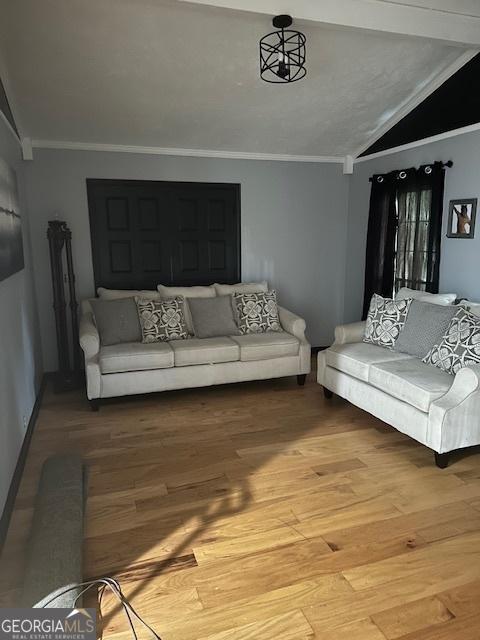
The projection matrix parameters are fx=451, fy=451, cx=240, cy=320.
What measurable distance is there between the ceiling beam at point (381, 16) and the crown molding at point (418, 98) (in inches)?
19.0

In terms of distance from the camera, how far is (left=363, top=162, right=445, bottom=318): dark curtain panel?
159 inches

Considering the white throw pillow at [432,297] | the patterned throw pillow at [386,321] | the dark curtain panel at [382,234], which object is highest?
the dark curtain panel at [382,234]

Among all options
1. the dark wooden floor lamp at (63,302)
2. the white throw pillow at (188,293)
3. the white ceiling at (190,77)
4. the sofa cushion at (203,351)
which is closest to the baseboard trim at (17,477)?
the dark wooden floor lamp at (63,302)

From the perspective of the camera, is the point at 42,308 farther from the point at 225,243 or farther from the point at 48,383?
the point at 225,243

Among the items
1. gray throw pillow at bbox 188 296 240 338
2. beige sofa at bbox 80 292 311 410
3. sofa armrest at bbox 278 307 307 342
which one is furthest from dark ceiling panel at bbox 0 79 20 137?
sofa armrest at bbox 278 307 307 342

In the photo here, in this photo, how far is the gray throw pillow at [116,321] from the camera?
3.94 meters

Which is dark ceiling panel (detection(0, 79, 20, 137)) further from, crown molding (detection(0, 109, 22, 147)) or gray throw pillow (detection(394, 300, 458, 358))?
gray throw pillow (detection(394, 300, 458, 358))

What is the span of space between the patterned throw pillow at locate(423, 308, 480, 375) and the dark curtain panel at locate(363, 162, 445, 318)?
104 centimetres

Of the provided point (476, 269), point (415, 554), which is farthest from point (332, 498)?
point (476, 269)

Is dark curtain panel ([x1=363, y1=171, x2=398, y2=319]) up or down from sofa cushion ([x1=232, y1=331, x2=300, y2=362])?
up

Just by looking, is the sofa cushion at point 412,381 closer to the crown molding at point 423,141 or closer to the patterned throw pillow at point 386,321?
the patterned throw pillow at point 386,321

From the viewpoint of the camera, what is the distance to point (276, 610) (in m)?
1.75

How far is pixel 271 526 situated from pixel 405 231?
3260 millimetres

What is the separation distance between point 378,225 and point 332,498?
122 inches
